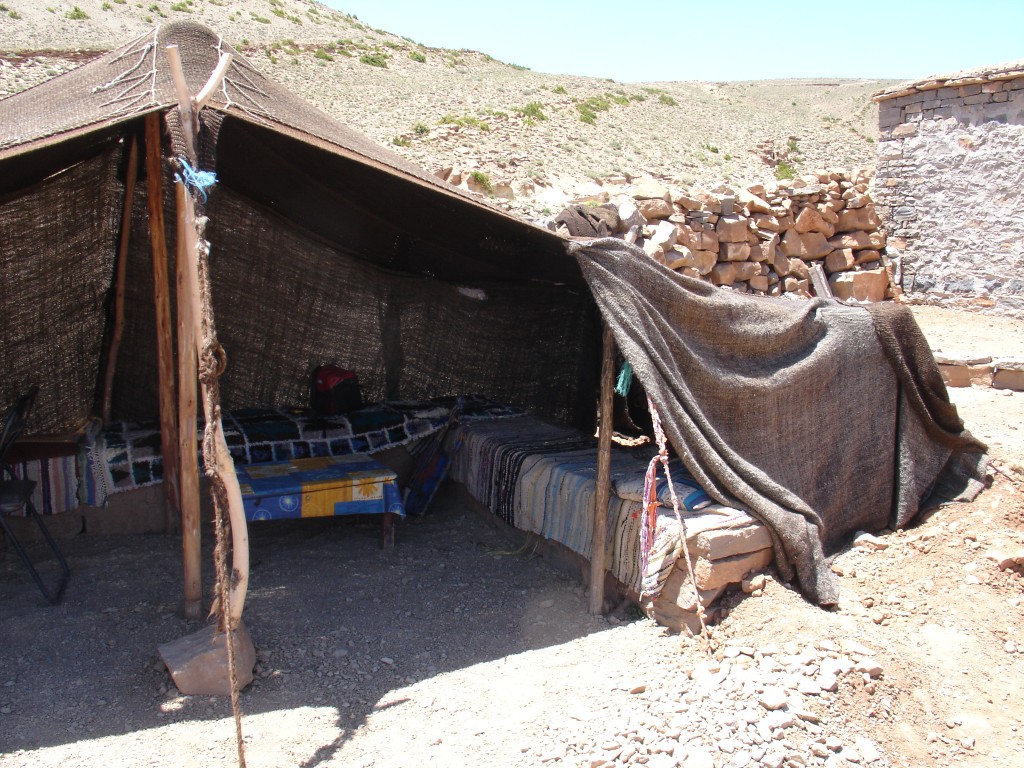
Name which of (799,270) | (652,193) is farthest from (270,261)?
(799,270)

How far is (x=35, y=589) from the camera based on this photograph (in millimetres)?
3953

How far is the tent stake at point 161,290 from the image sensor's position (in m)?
3.62

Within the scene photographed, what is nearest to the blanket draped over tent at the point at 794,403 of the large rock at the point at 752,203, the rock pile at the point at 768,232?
the rock pile at the point at 768,232

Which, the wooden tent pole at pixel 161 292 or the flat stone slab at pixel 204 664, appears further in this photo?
the wooden tent pole at pixel 161 292

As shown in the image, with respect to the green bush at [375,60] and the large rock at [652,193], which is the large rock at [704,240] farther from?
the green bush at [375,60]

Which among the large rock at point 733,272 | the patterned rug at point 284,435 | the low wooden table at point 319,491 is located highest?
the large rock at point 733,272

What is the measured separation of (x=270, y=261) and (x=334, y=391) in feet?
3.02

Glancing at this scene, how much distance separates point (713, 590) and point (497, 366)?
2767 mm

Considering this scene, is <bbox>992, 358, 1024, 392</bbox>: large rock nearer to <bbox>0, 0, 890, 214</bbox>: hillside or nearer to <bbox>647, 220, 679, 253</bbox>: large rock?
<bbox>647, 220, 679, 253</bbox>: large rock

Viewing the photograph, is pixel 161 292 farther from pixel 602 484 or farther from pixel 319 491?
pixel 602 484

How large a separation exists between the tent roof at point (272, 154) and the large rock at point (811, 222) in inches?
236

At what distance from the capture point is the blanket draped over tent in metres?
3.68

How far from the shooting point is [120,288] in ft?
15.9

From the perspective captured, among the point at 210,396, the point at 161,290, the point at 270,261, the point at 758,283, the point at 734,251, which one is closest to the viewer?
the point at 210,396
